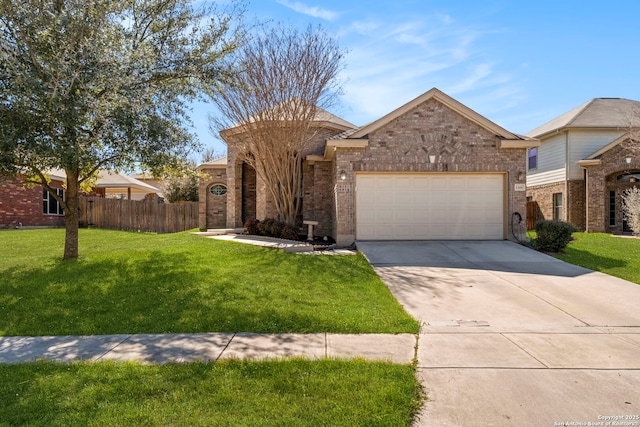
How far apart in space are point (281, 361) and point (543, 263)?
8983 millimetres

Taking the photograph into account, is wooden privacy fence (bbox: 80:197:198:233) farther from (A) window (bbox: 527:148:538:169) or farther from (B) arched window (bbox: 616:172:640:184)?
(B) arched window (bbox: 616:172:640:184)

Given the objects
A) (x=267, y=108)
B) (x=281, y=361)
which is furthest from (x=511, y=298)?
(x=267, y=108)

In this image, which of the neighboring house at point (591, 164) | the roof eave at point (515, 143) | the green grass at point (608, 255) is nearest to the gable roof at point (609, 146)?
the neighboring house at point (591, 164)

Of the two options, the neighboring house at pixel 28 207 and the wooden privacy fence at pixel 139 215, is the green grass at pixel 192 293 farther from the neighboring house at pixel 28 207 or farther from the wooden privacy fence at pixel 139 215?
the neighboring house at pixel 28 207

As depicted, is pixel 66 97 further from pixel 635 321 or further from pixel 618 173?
pixel 618 173

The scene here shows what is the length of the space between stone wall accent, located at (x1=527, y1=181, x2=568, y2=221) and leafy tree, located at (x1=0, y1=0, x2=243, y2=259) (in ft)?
60.6

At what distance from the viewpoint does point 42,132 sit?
7594 millimetres

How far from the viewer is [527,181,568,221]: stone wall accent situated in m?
19.9

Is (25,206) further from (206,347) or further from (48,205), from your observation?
(206,347)

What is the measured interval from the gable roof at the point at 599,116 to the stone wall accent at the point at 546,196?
2.87 m

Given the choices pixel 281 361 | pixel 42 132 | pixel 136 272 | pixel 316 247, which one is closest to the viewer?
pixel 281 361

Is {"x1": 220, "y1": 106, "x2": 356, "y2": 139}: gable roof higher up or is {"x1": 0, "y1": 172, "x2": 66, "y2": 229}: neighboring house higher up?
{"x1": 220, "y1": 106, "x2": 356, "y2": 139}: gable roof

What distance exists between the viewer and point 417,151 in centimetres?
1325

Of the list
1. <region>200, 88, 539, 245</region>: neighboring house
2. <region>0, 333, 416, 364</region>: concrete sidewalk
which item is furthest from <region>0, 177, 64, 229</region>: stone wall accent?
<region>0, 333, 416, 364</region>: concrete sidewalk
